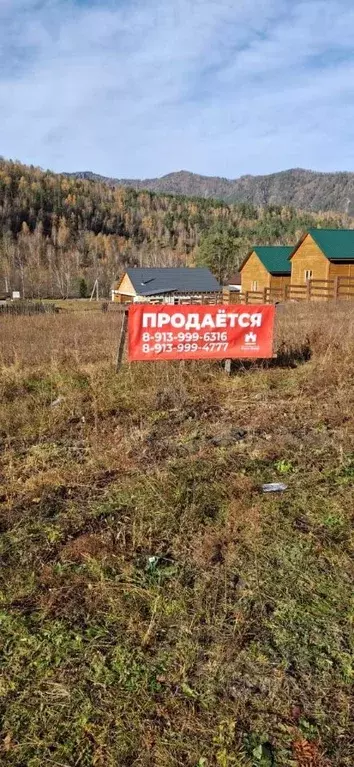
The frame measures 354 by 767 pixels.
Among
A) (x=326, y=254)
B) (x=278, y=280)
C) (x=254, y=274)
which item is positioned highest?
(x=326, y=254)

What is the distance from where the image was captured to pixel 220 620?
8.61 ft

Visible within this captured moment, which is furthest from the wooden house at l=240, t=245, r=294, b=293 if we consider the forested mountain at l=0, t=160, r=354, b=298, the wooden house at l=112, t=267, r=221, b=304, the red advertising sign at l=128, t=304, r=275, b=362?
the forested mountain at l=0, t=160, r=354, b=298

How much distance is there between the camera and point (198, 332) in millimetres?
7840

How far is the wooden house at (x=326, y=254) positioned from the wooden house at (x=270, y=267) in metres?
5.45

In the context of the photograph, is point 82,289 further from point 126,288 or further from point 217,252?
point 126,288

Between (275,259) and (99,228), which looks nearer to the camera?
(275,259)

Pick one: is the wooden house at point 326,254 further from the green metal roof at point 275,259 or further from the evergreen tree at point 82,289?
the evergreen tree at point 82,289

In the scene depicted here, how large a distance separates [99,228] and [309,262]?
12747cm

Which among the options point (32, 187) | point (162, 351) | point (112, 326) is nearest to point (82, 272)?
point (32, 187)

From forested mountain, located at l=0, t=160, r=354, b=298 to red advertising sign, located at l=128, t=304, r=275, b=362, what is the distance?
222 ft

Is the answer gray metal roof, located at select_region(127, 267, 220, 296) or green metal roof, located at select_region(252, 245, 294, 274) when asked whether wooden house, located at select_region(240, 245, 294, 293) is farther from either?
gray metal roof, located at select_region(127, 267, 220, 296)

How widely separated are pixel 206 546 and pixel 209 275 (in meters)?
49.0

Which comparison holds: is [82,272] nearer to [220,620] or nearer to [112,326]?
[112,326]

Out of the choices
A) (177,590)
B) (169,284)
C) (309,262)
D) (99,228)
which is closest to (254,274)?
(309,262)
